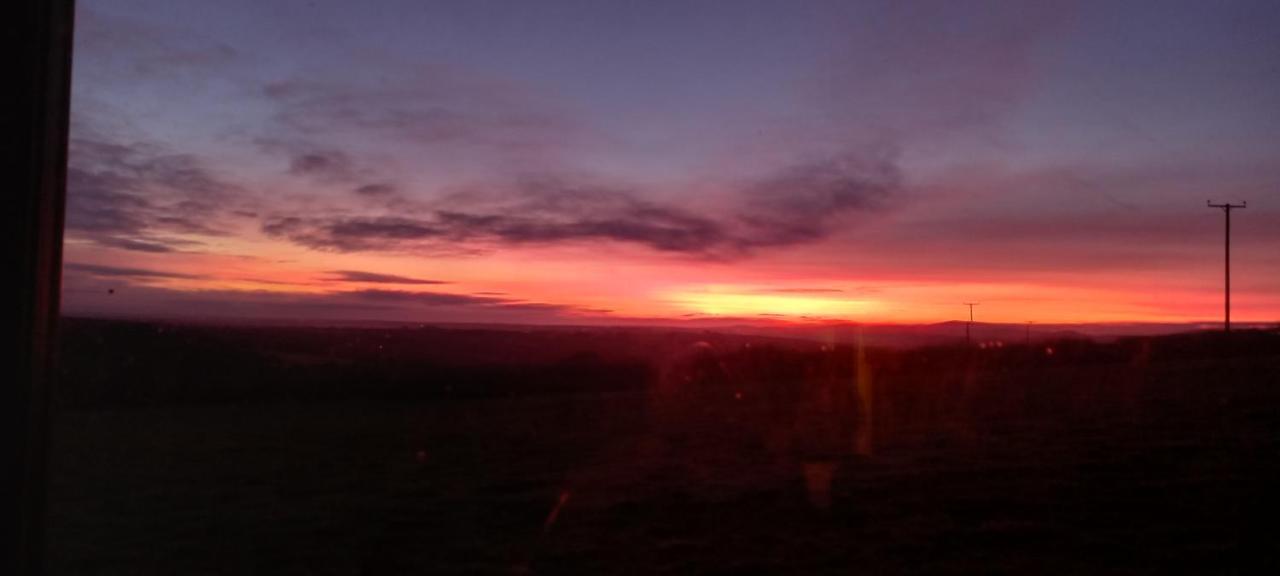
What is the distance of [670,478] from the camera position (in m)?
10.7

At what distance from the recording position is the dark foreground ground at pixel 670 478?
7185 millimetres

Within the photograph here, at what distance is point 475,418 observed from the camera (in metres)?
18.4

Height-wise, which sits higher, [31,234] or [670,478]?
[31,234]

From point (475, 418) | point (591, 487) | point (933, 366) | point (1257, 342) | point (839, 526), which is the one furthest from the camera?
point (1257, 342)

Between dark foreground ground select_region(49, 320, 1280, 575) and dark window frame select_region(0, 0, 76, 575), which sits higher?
dark window frame select_region(0, 0, 76, 575)

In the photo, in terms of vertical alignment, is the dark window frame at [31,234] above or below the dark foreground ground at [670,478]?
above

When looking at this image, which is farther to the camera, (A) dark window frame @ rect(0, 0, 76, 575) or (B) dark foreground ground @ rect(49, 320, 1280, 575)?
(B) dark foreground ground @ rect(49, 320, 1280, 575)

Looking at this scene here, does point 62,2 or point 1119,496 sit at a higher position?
point 62,2

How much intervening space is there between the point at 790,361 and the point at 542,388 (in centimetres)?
1064

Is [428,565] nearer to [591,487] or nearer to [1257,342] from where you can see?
[591,487]

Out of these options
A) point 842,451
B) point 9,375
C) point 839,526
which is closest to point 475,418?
point 842,451

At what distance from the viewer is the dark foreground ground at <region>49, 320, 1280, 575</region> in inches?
283

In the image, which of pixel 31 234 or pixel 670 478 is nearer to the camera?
pixel 31 234

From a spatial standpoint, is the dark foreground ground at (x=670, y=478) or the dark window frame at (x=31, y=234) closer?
the dark window frame at (x=31, y=234)
